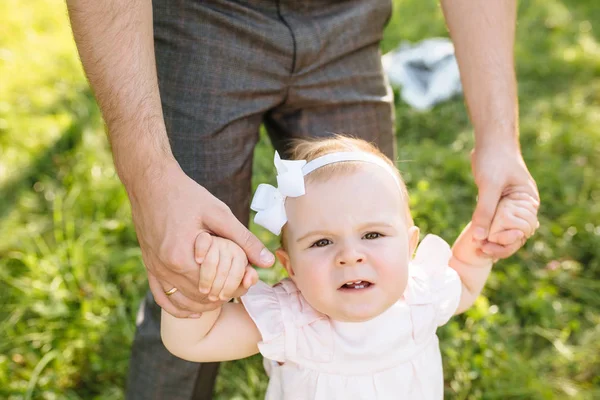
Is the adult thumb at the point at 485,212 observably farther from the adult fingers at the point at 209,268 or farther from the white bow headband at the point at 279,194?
the adult fingers at the point at 209,268

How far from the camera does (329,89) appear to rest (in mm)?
2039

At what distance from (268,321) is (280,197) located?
30cm

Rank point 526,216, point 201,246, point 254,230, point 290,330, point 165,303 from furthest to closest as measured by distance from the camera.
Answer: point 254,230, point 526,216, point 290,330, point 165,303, point 201,246

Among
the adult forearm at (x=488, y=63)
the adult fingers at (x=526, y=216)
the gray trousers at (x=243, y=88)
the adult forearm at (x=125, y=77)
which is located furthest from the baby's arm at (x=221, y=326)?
the adult forearm at (x=488, y=63)

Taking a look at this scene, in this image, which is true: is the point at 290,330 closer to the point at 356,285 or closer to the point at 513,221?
the point at 356,285

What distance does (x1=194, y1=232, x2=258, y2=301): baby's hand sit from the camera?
4.57 ft

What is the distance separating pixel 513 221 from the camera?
5.52ft

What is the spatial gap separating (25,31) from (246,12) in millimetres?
3399

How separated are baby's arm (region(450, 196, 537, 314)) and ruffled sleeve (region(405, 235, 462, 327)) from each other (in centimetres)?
5

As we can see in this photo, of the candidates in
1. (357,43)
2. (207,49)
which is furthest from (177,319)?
(357,43)

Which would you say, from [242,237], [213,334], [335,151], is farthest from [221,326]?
[335,151]

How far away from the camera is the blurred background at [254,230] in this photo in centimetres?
247

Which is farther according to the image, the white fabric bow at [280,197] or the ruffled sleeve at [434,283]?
the ruffled sleeve at [434,283]

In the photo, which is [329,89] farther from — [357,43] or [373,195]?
[373,195]
